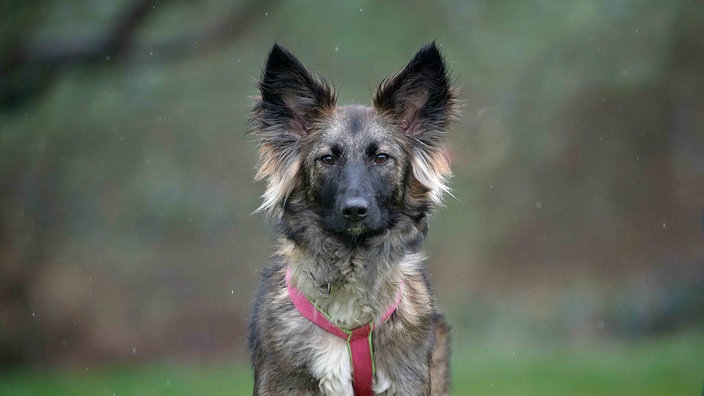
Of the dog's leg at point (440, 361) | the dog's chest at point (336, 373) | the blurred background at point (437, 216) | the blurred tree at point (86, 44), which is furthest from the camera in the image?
the blurred background at point (437, 216)

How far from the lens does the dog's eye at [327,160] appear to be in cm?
504

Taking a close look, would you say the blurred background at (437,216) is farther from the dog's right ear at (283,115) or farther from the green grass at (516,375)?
the dog's right ear at (283,115)

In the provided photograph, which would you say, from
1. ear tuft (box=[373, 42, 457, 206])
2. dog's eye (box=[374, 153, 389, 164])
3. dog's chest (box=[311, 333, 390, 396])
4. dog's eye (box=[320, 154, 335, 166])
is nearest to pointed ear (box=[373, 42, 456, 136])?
ear tuft (box=[373, 42, 457, 206])

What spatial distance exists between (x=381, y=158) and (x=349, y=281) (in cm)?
64

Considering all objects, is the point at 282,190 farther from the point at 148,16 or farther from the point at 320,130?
the point at 148,16

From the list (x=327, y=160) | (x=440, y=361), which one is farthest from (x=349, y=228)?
(x=440, y=361)

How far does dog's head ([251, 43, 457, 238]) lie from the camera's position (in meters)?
4.99

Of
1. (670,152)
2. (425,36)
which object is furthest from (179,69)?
(670,152)

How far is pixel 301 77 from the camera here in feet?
17.1

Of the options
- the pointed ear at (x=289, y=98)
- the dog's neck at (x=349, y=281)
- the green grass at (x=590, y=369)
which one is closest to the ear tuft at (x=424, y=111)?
the pointed ear at (x=289, y=98)

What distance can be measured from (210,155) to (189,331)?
214 centimetres

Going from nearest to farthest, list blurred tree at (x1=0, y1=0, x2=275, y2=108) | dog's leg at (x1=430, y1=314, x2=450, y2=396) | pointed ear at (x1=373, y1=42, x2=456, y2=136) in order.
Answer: pointed ear at (x1=373, y1=42, x2=456, y2=136), dog's leg at (x1=430, y1=314, x2=450, y2=396), blurred tree at (x1=0, y1=0, x2=275, y2=108)

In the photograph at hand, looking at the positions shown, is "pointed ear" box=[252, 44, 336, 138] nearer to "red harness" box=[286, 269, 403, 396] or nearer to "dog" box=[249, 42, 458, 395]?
"dog" box=[249, 42, 458, 395]

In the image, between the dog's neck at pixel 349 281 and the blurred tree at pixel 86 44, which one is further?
the blurred tree at pixel 86 44
